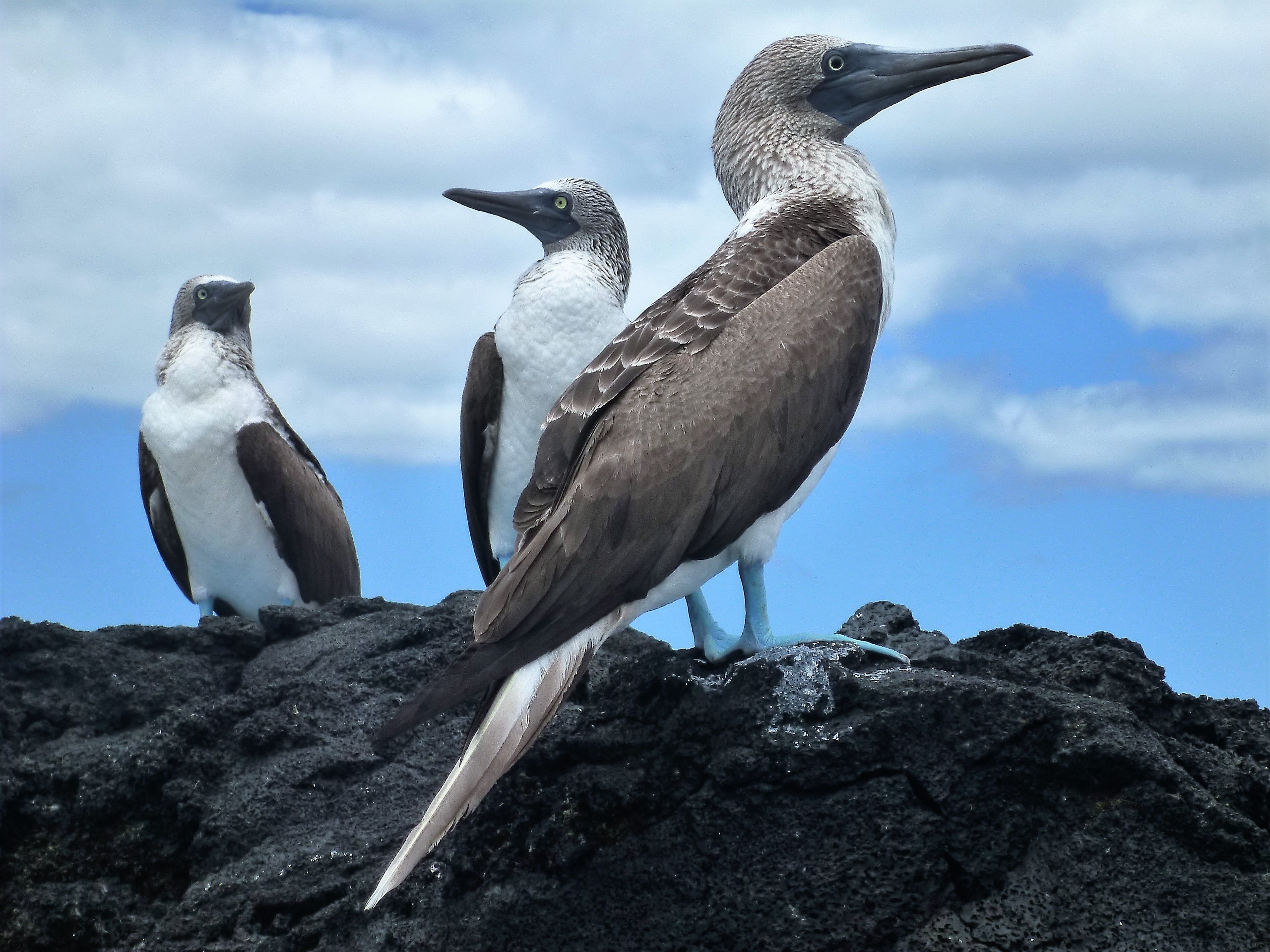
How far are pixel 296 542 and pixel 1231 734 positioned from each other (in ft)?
20.8

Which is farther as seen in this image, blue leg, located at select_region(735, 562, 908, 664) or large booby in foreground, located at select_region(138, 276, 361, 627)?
large booby in foreground, located at select_region(138, 276, 361, 627)

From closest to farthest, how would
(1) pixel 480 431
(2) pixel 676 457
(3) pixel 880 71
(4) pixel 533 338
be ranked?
(2) pixel 676 457, (3) pixel 880 71, (4) pixel 533 338, (1) pixel 480 431

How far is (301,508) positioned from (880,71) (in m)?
4.97

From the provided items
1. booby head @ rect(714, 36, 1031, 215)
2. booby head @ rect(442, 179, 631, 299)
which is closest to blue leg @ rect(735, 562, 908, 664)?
booby head @ rect(714, 36, 1031, 215)

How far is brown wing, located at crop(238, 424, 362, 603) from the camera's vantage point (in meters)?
8.97

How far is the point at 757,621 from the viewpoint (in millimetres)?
4785

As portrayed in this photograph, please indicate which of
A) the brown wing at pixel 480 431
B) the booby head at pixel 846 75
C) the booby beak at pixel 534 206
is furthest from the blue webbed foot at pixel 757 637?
the booby beak at pixel 534 206

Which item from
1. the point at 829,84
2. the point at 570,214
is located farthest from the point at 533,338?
the point at 829,84

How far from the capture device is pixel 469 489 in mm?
8383

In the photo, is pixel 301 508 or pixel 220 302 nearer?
pixel 301 508

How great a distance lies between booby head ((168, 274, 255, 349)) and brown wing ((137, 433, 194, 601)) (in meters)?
1.00

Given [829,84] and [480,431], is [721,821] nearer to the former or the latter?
[829,84]

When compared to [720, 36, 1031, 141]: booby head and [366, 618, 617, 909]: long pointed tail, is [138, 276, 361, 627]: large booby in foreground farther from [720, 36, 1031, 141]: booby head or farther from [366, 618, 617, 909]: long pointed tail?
[366, 618, 617, 909]: long pointed tail

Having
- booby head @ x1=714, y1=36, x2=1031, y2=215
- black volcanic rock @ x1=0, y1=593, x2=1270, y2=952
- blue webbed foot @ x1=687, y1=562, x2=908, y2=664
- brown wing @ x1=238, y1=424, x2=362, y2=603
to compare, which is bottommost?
black volcanic rock @ x1=0, y1=593, x2=1270, y2=952
